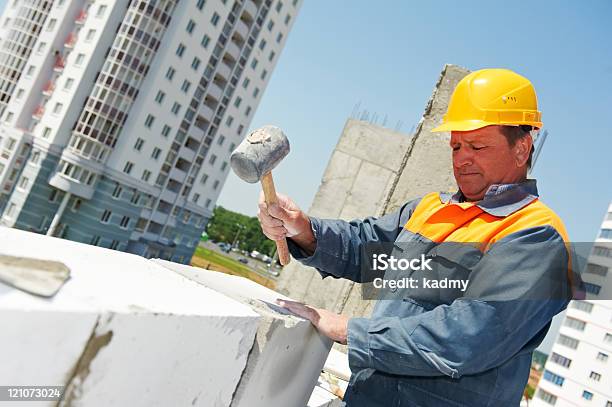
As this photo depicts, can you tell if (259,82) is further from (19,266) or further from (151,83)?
(19,266)

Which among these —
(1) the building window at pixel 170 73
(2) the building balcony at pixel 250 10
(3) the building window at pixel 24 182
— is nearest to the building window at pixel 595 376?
(2) the building balcony at pixel 250 10

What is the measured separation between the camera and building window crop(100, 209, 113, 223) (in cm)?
3098

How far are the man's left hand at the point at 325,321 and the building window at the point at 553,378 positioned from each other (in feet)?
162

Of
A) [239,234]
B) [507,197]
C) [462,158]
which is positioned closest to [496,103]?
[462,158]

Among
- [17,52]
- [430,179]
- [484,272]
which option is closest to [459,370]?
[484,272]

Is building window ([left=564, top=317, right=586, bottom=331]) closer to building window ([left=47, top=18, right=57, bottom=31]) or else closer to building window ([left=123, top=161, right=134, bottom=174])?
building window ([left=123, top=161, right=134, bottom=174])

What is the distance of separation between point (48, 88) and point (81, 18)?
5.01 meters

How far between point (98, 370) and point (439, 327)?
39.2 inches

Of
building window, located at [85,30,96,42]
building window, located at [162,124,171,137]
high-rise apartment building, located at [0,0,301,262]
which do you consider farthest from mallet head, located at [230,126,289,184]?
building window, located at [162,124,171,137]

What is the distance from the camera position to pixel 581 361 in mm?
42219

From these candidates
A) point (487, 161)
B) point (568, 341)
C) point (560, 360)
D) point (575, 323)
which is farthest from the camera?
point (568, 341)

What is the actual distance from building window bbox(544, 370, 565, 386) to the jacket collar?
49.3 m

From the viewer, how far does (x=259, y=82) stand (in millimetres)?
39344

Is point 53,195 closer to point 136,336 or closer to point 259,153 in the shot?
point 259,153
